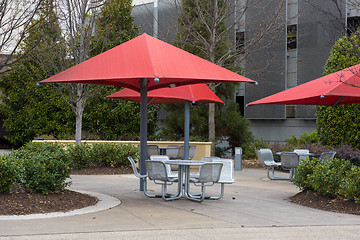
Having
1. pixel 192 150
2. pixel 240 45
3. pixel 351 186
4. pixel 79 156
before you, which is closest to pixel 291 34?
pixel 240 45

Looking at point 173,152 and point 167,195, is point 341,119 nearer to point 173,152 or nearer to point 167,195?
point 173,152

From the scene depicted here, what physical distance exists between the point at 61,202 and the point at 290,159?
723cm

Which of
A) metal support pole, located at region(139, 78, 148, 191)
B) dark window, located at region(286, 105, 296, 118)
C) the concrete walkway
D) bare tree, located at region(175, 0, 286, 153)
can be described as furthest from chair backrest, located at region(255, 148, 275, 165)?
dark window, located at region(286, 105, 296, 118)

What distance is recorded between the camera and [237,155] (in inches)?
720

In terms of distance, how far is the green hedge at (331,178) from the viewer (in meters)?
8.91

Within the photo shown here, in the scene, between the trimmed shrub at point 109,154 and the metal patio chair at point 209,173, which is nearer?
the metal patio chair at point 209,173

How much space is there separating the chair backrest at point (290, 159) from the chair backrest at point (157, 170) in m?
5.21

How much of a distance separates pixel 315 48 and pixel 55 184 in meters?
19.8

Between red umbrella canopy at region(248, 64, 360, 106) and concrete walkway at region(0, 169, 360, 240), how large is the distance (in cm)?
235

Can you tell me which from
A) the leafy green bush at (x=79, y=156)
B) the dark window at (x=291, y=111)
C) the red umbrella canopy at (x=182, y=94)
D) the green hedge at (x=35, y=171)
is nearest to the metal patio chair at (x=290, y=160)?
the red umbrella canopy at (x=182, y=94)

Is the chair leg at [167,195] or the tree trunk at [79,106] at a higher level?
the tree trunk at [79,106]

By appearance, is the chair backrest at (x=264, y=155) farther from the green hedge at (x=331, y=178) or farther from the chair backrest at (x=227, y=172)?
the chair backrest at (x=227, y=172)

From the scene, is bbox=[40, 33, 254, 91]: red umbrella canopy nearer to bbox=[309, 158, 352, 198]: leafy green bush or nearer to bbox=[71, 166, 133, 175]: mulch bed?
bbox=[309, 158, 352, 198]: leafy green bush

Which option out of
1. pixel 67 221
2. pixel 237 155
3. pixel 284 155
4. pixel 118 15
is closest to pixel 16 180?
pixel 67 221
